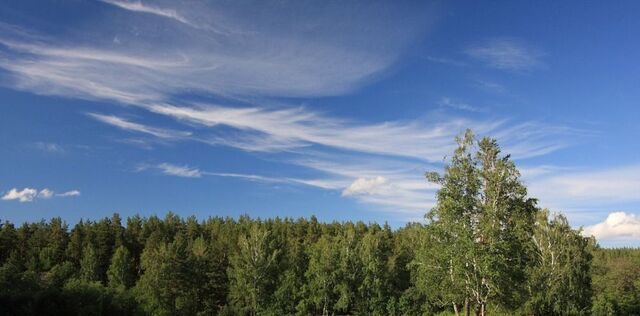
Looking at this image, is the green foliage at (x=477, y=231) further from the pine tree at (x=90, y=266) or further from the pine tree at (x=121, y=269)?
the pine tree at (x=90, y=266)

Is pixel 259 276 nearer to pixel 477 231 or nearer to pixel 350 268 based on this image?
pixel 350 268

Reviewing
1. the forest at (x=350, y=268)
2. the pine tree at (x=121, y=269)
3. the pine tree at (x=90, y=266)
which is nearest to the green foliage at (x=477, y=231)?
the forest at (x=350, y=268)

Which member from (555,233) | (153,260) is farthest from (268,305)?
(555,233)

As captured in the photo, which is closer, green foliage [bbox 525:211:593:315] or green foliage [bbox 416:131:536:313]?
green foliage [bbox 416:131:536:313]

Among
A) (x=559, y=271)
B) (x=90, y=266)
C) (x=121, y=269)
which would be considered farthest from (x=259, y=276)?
(x=559, y=271)

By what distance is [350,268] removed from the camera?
77.2 metres

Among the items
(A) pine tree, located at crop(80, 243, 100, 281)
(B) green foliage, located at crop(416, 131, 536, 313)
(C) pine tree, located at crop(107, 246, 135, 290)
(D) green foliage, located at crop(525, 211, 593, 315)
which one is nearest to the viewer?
(B) green foliage, located at crop(416, 131, 536, 313)

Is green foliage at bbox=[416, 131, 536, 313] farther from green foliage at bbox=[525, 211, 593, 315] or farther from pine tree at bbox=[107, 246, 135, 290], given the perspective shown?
pine tree at bbox=[107, 246, 135, 290]

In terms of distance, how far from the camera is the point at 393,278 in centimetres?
8362

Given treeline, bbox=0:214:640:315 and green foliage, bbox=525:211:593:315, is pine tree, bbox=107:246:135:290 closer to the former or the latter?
treeline, bbox=0:214:640:315

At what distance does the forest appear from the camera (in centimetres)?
3306

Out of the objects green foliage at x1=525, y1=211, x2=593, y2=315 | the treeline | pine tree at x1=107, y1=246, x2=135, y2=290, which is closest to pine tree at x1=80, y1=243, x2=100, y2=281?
the treeline

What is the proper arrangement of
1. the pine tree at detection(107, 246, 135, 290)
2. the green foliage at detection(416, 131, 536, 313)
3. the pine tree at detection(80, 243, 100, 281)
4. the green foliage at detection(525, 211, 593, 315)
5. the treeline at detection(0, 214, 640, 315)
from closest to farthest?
the green foliage at detection(416, 131, 536, 313), the green foliage at detection(525, 211, 593, 315), the treeline at detection(0, 214, 640, 315), the pine tree at detection(107, 246, 135, 290), the pine tree at detection(80, 243, 100, 281)

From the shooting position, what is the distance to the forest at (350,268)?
33.1m
